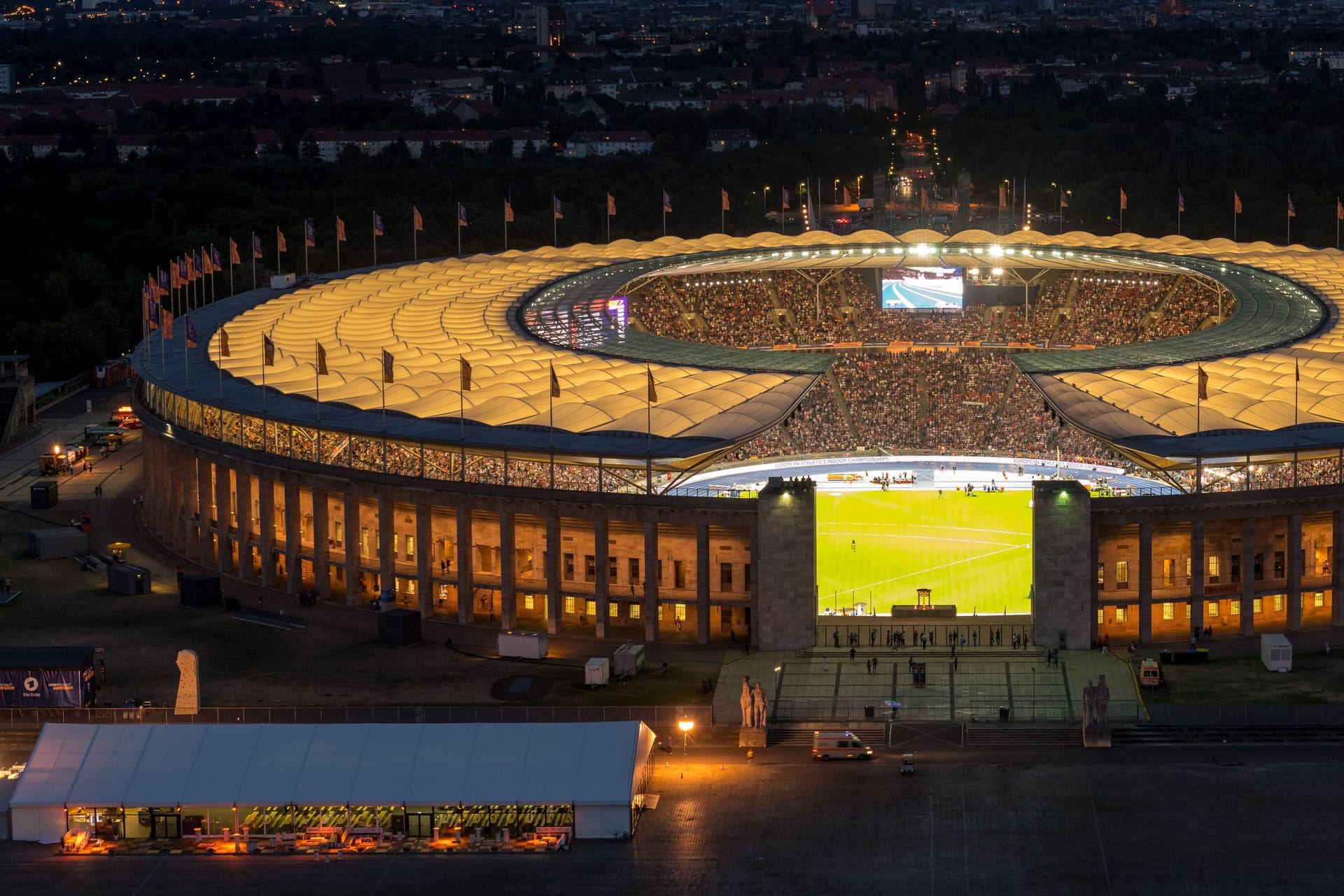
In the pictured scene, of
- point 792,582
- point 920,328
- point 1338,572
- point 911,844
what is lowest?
point 920,328

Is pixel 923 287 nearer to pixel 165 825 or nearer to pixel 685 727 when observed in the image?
pixel 685 727

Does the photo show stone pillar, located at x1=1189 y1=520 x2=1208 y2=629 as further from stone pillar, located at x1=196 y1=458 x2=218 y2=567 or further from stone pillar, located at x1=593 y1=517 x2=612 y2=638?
stone pillar, located at x1=196 y1=458 x2=218 y2=567

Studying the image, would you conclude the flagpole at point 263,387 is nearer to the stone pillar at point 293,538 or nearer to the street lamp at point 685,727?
the stone pillar at point 293,538

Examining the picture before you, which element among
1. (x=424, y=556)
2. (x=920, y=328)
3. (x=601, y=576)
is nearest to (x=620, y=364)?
(x=424, y=556)

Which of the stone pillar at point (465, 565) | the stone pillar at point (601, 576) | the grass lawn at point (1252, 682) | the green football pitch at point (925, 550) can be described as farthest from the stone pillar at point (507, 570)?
the grass lawn at point (1252, 682)

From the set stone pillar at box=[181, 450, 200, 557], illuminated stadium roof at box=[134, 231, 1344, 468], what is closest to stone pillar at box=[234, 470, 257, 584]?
illuminated stadium roof at box=[134, 231, 1344, 468]

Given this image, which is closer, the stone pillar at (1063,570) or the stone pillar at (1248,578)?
the stone pillar at (1063,570)

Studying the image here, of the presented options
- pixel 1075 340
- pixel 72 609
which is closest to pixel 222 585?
pixel 72 609
